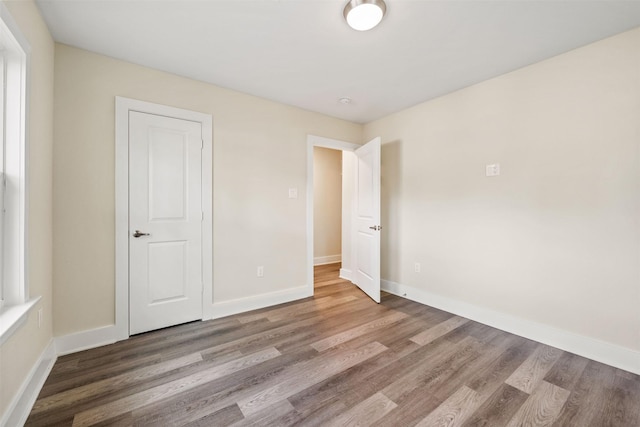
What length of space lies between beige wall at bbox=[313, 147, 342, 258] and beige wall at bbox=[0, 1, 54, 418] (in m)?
3.94

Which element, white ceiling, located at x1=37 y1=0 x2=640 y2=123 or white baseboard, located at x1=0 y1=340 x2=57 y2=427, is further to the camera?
white ceiling, located at x1=37 y1=0 x2=640 y2=123

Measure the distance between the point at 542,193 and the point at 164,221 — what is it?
342cm

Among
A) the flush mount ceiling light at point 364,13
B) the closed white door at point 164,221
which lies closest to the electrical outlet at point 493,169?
the flush mount ceiling light at point 364,13

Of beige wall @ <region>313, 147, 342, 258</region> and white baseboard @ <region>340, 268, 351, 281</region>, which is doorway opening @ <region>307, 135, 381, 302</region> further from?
beige wall @ <region>313, 147, 342, 258</region>

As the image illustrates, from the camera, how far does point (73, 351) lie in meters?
2.07

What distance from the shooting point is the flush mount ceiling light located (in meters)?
1.57

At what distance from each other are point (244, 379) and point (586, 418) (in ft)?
6.66

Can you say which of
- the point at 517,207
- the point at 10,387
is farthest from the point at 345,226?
the point at 10,387

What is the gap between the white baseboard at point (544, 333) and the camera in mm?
1898

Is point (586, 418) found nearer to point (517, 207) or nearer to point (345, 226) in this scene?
point (517, 207)

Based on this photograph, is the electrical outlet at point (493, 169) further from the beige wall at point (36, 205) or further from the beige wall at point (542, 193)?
the beige wall at point (36, 205)

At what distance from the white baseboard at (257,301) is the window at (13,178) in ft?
4.86

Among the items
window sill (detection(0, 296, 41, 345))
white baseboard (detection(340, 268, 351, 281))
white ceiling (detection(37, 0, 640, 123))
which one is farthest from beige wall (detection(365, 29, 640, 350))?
window sill (detection(0, 296, 41, 345))

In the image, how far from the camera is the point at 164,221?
8.11 ft
